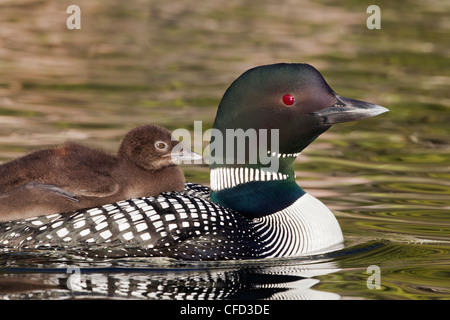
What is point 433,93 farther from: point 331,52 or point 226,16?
point 226,16

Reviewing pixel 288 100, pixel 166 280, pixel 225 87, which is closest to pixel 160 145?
pixel 288 100

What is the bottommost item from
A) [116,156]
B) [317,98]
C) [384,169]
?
[384,169]

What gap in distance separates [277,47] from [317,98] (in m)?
8.96

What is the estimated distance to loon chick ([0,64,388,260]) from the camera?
5.12 metres

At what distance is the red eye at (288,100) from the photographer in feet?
17.7

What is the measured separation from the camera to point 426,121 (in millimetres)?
9844

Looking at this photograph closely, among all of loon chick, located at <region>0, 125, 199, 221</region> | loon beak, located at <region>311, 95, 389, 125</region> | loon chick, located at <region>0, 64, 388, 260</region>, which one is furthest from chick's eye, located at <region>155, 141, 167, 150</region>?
loon beak, located at <region>311, 95, 389, 125</region>

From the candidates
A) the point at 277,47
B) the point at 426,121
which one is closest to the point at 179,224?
the point at 426,121

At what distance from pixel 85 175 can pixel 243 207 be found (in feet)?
3.01

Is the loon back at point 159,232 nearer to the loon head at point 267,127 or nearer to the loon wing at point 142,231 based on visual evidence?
the loon wing at point 142,231

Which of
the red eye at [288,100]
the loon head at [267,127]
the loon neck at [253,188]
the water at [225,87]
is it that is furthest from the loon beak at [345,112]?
the water at [225,87]

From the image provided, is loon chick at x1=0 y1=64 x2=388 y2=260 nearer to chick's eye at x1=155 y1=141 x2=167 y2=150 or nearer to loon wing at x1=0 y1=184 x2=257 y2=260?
loon wing at x1=0 y1=184 x2=257 y2=260

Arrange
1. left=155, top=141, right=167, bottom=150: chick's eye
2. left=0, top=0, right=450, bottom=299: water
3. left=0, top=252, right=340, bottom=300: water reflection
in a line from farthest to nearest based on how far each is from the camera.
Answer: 1. left=155, top=141, right=167, bottom=150: chick's eye
2. left=0, top=0, right=450, bottom=299: water
3. left=0, top=252, right=340, bottom=300: water reflection

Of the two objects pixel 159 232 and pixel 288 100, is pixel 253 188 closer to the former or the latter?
pixel 288 100
